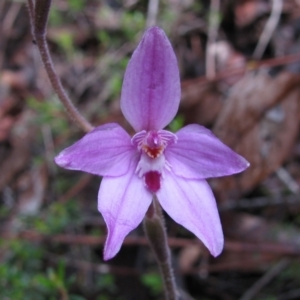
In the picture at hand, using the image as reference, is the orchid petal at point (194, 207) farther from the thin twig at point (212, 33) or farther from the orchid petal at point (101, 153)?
the thin twig at point (212, 33)

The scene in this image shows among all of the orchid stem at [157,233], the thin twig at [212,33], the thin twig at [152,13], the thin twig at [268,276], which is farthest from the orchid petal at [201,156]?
the thin twig at [152,13]

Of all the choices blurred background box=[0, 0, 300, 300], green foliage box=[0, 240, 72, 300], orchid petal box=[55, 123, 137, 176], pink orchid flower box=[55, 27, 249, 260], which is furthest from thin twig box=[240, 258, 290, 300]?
orchid petal box=[55, 123, 137, 176]

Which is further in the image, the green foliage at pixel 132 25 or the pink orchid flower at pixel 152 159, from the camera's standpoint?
the green foliage at pixel 132 25

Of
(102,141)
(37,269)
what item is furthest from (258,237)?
(102,141)

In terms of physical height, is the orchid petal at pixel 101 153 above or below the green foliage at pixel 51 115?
above

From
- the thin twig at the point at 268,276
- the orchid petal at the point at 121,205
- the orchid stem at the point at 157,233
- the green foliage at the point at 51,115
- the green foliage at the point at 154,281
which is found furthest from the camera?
the green foliage at the point at 51,115

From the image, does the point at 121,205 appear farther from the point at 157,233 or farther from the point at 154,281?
the point at 154,281

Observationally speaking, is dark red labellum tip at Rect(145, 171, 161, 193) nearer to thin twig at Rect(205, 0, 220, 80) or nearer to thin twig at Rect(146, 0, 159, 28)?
thin twig at Rect(205, 0, 220, 80)
